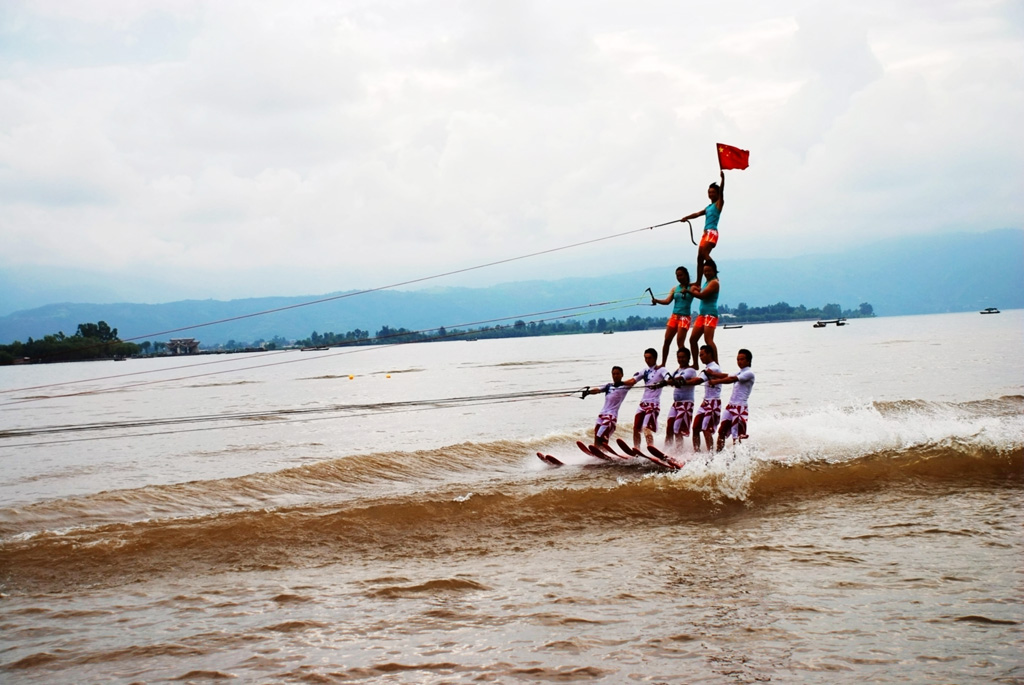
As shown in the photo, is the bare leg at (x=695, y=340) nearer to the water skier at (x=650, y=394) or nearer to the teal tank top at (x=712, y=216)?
the water skier at (x=650, y=394)

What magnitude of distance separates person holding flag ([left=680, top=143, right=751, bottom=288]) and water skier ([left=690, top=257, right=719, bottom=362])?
0.67 ft

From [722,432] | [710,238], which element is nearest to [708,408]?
[722,432]

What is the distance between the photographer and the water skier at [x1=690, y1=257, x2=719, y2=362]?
14.6m

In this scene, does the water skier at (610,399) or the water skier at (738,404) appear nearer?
the water skier at (738,404)

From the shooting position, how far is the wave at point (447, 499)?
1095cm

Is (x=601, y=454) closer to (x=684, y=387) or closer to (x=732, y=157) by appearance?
(x=684, y=387)

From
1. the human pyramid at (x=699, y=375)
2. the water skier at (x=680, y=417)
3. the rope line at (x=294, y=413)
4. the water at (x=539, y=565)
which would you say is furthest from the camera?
the rope line at (x=294, y=413)

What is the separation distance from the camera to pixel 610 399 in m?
15.9

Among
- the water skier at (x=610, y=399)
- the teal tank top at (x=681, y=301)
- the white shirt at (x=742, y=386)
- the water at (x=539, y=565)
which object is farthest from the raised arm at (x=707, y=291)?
the water at (x=539, y=565)

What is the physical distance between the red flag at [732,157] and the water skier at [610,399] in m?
4.20

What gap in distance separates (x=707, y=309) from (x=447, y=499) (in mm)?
5881

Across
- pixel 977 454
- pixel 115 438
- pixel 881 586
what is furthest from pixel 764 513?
pixel 115 438

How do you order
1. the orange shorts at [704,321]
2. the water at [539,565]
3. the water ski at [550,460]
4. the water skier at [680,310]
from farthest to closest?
the water ski at [550,460], the water skier at [680,310], the orange shorts at [704,321], the water at [539,565]

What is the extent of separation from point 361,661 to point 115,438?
24096 millimetres
